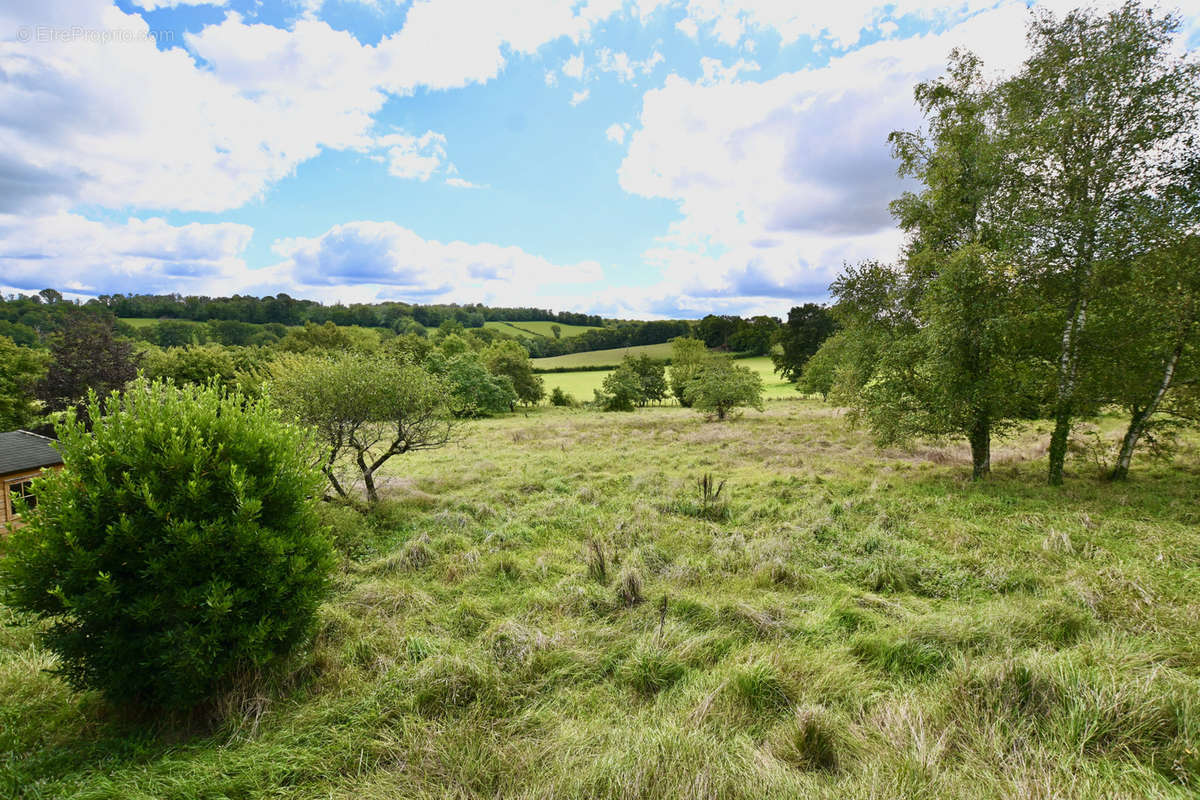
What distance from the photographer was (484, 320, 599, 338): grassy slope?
123312 mm

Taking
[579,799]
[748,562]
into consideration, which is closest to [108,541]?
[579,799]

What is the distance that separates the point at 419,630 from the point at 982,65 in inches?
825

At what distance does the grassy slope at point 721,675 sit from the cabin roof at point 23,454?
7381 mm

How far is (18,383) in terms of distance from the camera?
26.9 m

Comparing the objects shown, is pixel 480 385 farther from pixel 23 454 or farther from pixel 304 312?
pixel 304 312

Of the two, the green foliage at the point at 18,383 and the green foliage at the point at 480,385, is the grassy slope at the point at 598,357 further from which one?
the green foliage at the point at 18,383

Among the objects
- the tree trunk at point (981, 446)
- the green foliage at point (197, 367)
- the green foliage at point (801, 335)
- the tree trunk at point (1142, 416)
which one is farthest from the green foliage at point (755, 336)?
the green foliage at point (197, 367)

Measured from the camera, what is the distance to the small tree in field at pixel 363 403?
12844mm

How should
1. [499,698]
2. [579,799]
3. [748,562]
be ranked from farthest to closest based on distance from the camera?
[748,562]
[499,698]
[579,799]

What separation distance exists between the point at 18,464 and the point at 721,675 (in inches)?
673

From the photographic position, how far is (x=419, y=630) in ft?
21.4

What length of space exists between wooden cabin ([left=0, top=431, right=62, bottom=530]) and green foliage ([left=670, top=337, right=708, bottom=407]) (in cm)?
5317

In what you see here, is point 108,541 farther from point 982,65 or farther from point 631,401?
point 631,401

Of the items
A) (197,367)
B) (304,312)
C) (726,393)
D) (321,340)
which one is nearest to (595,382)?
(726,393)
